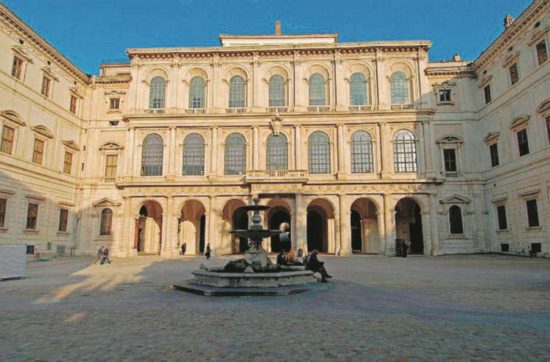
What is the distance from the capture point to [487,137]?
31453 millimetres

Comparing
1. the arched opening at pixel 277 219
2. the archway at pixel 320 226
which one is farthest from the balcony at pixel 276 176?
the arched opening at pixel 277 219

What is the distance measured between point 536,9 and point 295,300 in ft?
89.3

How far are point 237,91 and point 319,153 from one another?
9.90 meters

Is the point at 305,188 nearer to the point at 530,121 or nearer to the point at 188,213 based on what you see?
the point at 188,213

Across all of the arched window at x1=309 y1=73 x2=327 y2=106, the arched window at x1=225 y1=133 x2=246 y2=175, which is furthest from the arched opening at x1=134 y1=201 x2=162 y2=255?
the arched window at x1=309 y1=73 x2=327 y2=106

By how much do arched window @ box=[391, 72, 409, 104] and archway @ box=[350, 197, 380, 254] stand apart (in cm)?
971

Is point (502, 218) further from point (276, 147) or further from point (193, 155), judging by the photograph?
point (193, 155)

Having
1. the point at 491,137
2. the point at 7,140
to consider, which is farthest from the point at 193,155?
the point at 491,137

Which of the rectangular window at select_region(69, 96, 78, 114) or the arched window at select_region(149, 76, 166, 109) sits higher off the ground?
the arched window at select_region(149, 76, 166, 109)

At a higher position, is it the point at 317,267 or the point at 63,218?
the point at 63,218

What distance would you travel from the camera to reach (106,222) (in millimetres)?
34469

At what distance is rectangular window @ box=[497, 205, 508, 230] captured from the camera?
2957cm

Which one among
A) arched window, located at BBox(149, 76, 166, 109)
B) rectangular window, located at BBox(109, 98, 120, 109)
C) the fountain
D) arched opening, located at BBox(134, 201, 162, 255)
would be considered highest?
arched window, located at BBox(149, 76, 166, 109)

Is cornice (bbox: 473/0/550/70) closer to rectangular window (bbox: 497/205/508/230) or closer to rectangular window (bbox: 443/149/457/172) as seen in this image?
rectangular window (bbox: 443/149/457/172)
